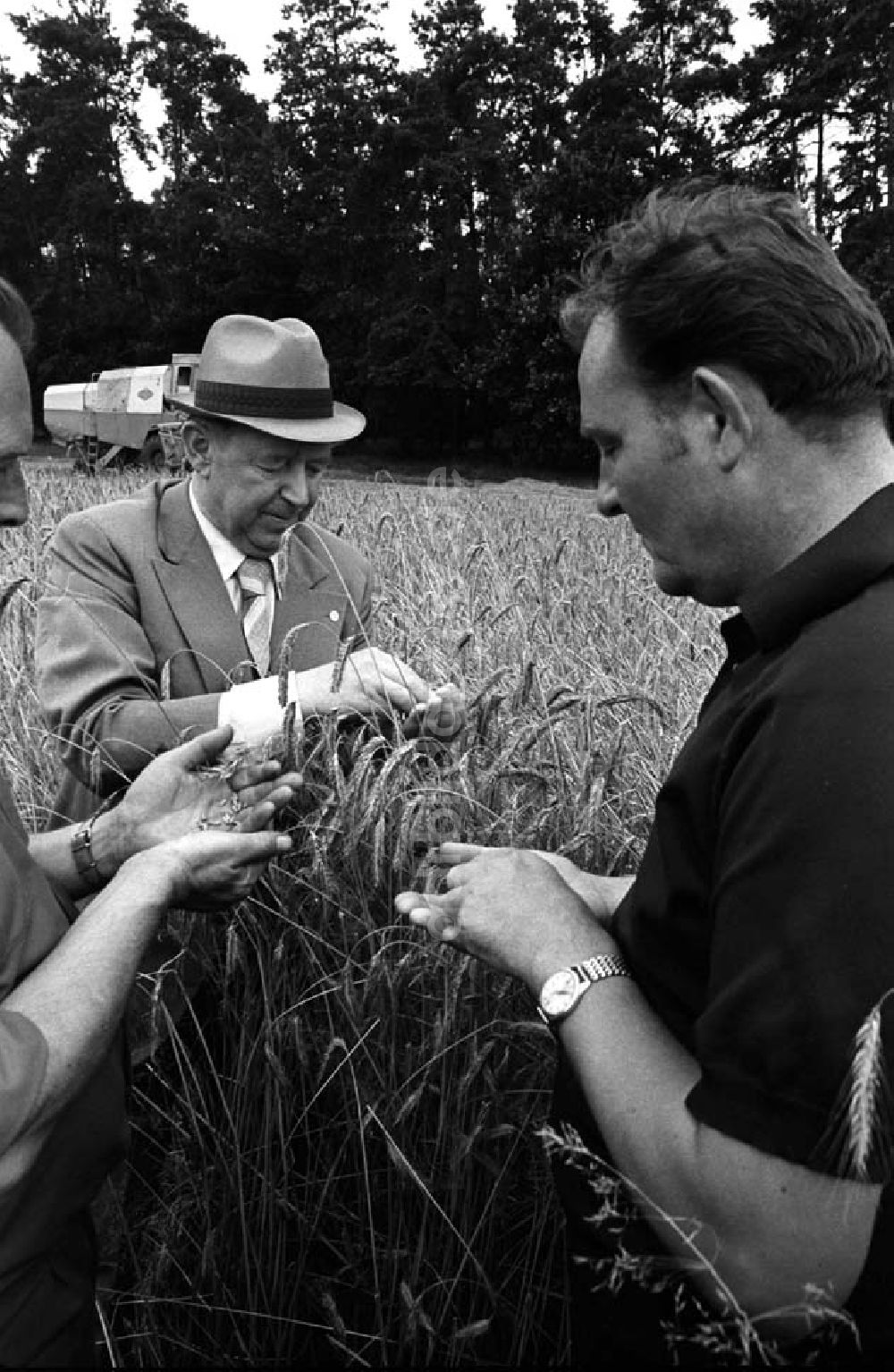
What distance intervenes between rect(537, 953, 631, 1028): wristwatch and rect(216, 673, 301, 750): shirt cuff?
1.08m

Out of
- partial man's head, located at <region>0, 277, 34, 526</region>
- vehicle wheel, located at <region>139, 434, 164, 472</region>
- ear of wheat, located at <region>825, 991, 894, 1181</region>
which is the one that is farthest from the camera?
vehicle wheel, located at <region>139, 434, 164, 472</region>

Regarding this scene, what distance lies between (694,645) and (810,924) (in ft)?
8.90

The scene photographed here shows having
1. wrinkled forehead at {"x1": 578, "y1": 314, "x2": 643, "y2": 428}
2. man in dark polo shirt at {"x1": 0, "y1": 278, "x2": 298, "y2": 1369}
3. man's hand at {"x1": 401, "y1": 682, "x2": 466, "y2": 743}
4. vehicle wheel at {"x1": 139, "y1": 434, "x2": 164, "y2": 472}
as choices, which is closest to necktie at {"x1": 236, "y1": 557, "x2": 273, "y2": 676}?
man's hand at {"x1": 401, "y1": 682, "x2": 466, "y2": 743}

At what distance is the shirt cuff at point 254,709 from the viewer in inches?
88.6

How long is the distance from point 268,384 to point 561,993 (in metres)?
1.74

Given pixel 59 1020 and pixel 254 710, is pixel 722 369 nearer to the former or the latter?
pixel 59 1020

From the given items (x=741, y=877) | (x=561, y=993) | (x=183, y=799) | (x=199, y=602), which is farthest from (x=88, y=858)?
(x=741, y=877)

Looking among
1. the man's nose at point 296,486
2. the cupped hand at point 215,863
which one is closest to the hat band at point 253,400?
the man's nose at point 296,486

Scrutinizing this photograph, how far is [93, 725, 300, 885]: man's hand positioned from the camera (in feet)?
6.15

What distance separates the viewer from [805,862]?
98 centimetres

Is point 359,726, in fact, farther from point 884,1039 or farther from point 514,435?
point 514,435

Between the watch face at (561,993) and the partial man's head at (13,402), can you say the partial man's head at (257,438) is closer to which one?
the partial man's head at (13,402)

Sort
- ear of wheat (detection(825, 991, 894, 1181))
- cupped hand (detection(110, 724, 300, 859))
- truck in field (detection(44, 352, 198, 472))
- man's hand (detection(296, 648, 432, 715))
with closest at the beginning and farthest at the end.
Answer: ear of wheat (detection(825, 991, 894, 1181)), cupped hand (detection(110, 724, 300, 859)), man's hand (detection(296, 648, 432, 715)), truck in field (detection(44, 352, 198, 472))

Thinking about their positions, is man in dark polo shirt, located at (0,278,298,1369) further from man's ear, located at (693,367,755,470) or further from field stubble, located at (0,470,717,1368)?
man's ear, located at (693,367,755,470)
